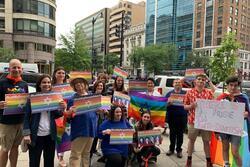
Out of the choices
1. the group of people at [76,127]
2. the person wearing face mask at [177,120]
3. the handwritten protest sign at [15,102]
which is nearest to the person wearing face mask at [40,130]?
the group of people at [76,127]

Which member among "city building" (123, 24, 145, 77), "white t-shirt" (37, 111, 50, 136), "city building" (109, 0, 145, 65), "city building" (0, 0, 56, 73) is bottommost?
"white t-shirt" (37, 111, 50, 136)

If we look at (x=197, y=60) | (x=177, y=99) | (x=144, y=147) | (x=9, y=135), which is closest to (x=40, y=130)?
(x=9, y=135)

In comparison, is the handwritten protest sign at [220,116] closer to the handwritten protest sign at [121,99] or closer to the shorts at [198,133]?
the shorts at [198,133]

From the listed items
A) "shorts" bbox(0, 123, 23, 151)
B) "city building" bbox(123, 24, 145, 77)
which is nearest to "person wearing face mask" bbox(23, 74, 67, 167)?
"shorts" bbox(0, 123, 23, 151)

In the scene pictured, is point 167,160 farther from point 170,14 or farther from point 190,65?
point 170,14

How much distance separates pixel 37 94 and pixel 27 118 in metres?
0.38

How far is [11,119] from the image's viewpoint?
460 cm

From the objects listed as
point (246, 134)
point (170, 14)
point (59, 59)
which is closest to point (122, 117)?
point (246, 134)

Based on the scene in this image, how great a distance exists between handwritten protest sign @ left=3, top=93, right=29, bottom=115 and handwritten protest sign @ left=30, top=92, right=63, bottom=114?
Result: 257mm

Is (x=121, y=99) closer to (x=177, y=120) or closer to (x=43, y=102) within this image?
(x=177, y=120)

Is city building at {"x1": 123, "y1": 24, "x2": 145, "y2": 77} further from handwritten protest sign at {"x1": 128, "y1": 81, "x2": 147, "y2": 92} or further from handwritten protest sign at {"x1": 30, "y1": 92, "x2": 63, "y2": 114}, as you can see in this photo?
handwritten protest sign at {"x1": 30, "y1": 92, "x2": 63, "y2": 114}

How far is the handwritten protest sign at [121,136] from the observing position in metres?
5.00

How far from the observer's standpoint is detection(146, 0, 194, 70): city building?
94875 millimetres

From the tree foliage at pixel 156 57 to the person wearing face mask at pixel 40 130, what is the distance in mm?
60705
